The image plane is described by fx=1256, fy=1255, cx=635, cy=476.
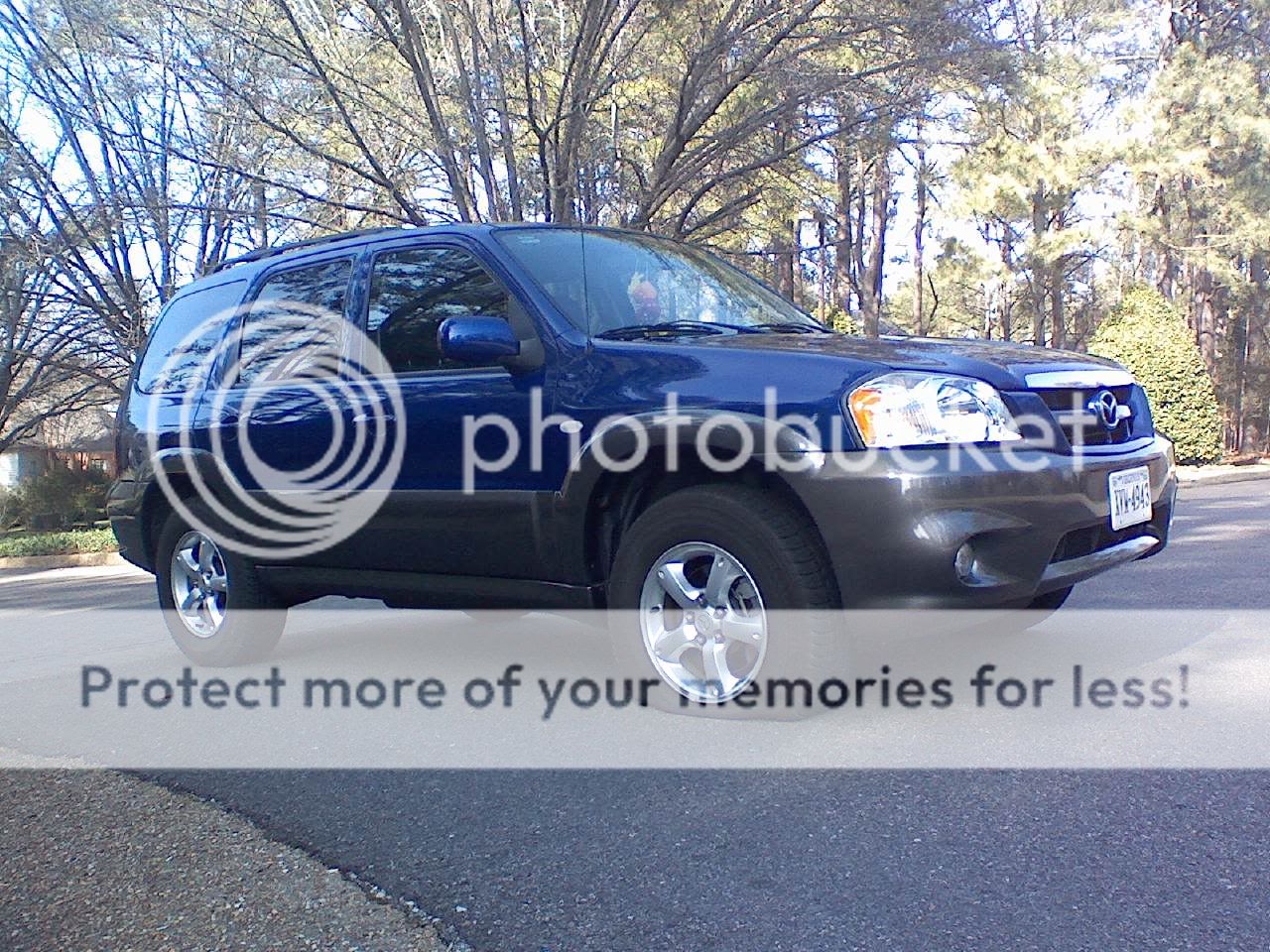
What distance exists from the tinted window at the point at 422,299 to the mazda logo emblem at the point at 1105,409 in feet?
7.05

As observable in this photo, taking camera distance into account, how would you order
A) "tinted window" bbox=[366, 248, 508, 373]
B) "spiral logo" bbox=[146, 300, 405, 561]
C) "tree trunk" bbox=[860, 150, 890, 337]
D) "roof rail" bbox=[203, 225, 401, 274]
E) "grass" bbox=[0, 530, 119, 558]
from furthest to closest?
"tree trunk" bbox=[860, 150, 890, 337] < "grass" bbox=[0, 530, 119, 558] < "roof rail" bbox=[203, 225, 401, 274] < "spiral logo" bbox=[146, 300, 405, 561] < "tinted window" bbox=[366, 248, 508, 373]

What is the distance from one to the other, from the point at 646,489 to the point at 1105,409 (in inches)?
64.0

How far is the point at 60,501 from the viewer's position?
1011 inches

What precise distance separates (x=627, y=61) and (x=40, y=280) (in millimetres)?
11801

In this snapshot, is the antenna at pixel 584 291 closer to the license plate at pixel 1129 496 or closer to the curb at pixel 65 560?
the license plate at pixel 1129 496

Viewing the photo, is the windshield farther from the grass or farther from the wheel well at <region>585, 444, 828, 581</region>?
the grass

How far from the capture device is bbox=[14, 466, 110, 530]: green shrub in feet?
84.2

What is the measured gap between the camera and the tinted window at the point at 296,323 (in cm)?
533

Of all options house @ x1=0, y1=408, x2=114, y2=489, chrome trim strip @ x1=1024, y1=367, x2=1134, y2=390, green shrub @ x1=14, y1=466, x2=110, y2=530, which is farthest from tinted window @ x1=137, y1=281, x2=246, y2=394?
green shrub @ x1=14, y1=466, x2=110, y2=530

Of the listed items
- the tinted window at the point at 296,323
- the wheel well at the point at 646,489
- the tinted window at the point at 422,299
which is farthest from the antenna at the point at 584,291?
the tinted window at the point at 296,323

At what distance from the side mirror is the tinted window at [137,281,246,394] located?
1.90m

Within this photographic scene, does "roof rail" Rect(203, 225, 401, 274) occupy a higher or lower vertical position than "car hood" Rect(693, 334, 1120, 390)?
higher

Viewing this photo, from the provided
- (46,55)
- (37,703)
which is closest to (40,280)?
(46,55)

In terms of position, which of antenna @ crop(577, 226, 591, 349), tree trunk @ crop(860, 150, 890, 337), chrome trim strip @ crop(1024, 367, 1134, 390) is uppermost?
tree trunk @ crop(860, 150, 890, 337)
